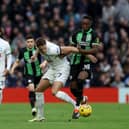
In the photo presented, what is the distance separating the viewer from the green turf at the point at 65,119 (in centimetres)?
1420

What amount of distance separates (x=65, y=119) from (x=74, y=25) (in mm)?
10429

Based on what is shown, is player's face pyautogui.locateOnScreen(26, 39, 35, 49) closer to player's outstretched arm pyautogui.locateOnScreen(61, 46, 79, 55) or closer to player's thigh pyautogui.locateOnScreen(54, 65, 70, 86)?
player's thigh pyautogui.locateOnScreen(54, 65, 70, 86)

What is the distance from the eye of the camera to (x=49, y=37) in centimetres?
2588

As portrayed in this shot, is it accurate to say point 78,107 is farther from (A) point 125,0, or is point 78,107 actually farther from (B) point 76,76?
(A) point 125,0

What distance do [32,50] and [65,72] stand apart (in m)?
2.87

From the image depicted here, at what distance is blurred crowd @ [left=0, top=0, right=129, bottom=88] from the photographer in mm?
24859

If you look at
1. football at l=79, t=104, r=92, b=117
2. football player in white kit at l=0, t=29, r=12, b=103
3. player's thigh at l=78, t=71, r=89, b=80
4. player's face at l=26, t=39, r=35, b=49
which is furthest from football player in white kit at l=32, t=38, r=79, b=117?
player's face at l=26, t=39, r=35, b=49

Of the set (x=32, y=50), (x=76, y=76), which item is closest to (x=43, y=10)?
(x=32, y=50)

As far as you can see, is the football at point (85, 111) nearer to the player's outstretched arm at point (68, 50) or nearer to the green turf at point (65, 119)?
the green turf at point (65, 119)

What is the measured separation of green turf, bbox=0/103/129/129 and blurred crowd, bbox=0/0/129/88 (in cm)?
438

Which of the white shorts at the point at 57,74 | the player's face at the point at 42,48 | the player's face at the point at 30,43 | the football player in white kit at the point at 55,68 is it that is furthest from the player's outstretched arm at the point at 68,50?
the player's face at the point at 30,43

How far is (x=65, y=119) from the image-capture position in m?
16.1

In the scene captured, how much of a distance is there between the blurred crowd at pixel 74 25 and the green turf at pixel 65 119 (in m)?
4.38

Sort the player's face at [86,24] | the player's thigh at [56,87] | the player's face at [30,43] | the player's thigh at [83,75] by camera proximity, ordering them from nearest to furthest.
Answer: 1. the player's thigh at [56,87]
2. the player's face at [86,24]
3. the player's thigh at [83,75]
4. the player's face at [30,43]
